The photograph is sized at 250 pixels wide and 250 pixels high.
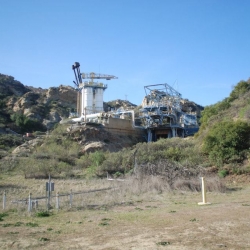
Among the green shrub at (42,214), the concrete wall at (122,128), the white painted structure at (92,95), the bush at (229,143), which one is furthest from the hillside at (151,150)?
the white painted structure at (92,95)

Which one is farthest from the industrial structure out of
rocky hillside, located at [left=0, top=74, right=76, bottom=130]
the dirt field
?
the dirt field

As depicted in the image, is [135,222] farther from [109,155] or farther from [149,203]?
[109,155]

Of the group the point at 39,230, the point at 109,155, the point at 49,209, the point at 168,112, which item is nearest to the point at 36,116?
the point at 168,112

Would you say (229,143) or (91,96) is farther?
(91,96)

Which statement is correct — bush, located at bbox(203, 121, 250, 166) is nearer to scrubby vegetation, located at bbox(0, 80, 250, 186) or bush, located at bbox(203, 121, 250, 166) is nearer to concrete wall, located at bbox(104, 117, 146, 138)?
scrubby vegetation, located at bbox(0, 80, 250, 186)

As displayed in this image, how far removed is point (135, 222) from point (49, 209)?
5.21m

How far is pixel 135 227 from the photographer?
34.2 ft

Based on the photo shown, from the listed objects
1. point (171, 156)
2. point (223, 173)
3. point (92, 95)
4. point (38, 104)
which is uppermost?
point (38, 104)

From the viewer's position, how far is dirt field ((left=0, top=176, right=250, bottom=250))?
8391mm

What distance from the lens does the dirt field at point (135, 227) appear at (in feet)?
27.5

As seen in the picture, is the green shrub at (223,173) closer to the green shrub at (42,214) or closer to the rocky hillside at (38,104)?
the green shrub at (42,214)

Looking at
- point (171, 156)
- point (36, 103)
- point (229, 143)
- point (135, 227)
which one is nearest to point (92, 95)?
point (36, 103)

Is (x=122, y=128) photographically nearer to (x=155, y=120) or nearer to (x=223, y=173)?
(x=155, y=120)

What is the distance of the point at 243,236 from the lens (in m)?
8.62
